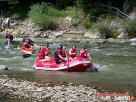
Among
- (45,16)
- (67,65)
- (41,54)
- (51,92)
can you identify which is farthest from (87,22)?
(51,92)

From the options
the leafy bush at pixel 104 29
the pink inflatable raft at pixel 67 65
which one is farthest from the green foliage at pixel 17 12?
the pink inflatable raft at pixel 67 65

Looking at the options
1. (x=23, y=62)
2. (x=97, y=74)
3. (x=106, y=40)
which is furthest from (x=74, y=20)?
(x=97, y=74)

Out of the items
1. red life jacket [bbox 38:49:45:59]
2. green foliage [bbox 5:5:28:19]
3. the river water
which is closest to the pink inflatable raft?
the river water

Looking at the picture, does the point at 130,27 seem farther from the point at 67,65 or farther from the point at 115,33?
the point at 67,65

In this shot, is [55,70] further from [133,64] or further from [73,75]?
[133,64]

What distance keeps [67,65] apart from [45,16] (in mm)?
21775

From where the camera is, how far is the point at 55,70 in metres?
18.4

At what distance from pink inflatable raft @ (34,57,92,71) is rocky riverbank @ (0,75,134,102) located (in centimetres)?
344

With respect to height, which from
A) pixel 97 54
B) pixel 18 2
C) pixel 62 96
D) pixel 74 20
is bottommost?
pixel 62 96

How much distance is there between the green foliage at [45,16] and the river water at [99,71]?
41.5ft

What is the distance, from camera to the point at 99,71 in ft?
58.9

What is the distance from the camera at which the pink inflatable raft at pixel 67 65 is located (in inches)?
703

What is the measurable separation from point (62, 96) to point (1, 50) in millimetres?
15623

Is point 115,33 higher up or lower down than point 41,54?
higher up
